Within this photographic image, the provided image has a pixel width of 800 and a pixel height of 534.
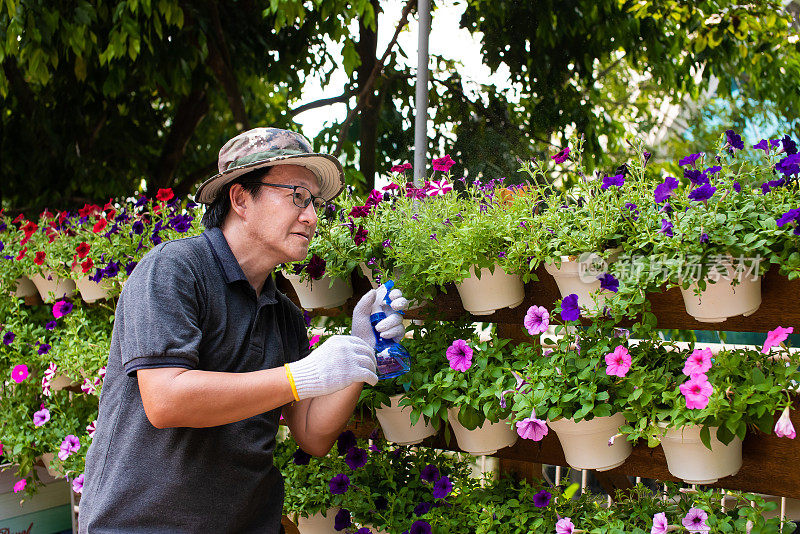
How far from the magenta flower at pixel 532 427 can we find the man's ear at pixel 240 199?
2.12 feet

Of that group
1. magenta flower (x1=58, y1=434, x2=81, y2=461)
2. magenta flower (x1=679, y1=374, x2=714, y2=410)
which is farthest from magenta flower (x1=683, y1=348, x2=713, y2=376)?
magenta flower (x1=58, y1=434, x2=81, y2=461)

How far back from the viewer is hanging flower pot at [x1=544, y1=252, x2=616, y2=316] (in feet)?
3.82

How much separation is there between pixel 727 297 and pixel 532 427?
39cm

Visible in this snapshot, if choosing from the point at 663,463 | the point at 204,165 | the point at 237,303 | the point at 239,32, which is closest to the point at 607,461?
the point at 663,463

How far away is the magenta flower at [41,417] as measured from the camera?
2217 millimetres

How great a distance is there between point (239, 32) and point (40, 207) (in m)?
1.69

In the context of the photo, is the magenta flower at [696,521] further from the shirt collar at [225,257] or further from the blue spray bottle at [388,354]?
the shirt collar at [225,257]

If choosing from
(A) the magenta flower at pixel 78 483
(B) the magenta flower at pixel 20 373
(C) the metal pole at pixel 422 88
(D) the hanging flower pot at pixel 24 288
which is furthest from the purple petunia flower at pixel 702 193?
(D) the hanging flower pot at pixel 24 288

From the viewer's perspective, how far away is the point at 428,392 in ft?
4.44

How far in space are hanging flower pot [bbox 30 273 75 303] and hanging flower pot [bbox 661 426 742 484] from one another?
203cm

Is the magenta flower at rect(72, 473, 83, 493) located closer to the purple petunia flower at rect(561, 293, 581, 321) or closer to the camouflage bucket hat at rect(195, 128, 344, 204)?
the camouflage bucket hat at rect(195, 128, 344, 204)

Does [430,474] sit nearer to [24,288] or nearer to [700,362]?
[700,362]

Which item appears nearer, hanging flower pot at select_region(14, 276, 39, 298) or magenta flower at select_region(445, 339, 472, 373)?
magenta flower at select_region(445, 339, 472, 373)

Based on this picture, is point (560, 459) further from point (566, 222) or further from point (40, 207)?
point (40, 207)
